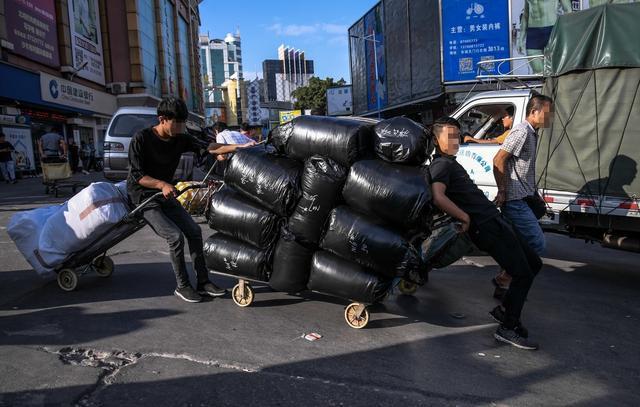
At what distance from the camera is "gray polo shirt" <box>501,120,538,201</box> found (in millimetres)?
4098

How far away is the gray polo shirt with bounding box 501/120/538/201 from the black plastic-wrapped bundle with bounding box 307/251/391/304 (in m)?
1.49

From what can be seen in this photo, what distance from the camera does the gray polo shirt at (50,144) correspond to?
40.0 ft

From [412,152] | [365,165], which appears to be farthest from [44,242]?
[412,152]

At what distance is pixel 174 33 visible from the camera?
147 ft

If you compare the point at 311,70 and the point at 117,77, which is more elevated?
the point at 311,70

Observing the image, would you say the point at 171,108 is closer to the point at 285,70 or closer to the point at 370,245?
the point at 370,245

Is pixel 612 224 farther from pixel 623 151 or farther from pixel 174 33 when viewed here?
pixel 174 33

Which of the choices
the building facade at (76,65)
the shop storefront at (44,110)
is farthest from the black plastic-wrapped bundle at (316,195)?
the building facade at (76,65)

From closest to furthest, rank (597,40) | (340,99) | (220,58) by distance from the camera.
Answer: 1. (597,40)
2. (340,99)
3. (220,58)

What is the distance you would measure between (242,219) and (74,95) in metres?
24.3

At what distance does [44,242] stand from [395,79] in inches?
1132

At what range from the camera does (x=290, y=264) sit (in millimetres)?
3727

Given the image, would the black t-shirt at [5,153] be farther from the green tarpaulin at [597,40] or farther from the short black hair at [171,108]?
the green tarpaulin at [597,40]

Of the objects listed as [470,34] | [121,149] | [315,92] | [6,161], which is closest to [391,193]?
[121,149]
